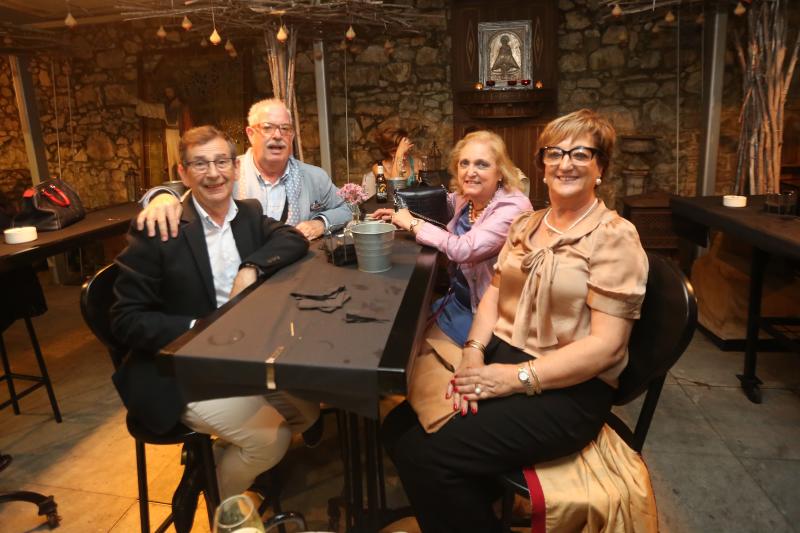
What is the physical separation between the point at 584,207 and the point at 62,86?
6876mm

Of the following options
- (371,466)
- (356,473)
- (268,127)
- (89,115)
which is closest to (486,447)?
(371,466)

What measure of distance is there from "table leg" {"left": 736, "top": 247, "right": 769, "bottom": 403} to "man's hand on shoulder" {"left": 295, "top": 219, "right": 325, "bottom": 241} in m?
2.30

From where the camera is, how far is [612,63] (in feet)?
17.6

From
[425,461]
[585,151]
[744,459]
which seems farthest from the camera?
[744,459]

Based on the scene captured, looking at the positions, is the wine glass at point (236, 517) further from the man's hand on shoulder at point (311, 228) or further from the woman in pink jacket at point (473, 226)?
the man's hand on shoulder at point (311, 228)

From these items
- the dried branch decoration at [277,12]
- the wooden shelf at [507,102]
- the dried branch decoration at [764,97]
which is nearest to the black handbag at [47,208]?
the dried branch decoration at [277,12]

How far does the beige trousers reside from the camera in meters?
1.61

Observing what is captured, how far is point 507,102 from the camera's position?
17.6 ft

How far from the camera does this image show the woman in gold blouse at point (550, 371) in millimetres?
1441

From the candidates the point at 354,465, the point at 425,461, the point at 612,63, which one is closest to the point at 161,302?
the point at 354,465

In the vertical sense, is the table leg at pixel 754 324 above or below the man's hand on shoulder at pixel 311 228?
below

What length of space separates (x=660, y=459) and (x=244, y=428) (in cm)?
185

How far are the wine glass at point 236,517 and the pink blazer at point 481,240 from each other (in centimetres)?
138

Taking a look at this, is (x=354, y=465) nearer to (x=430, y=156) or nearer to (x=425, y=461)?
(x=425, y=461)
